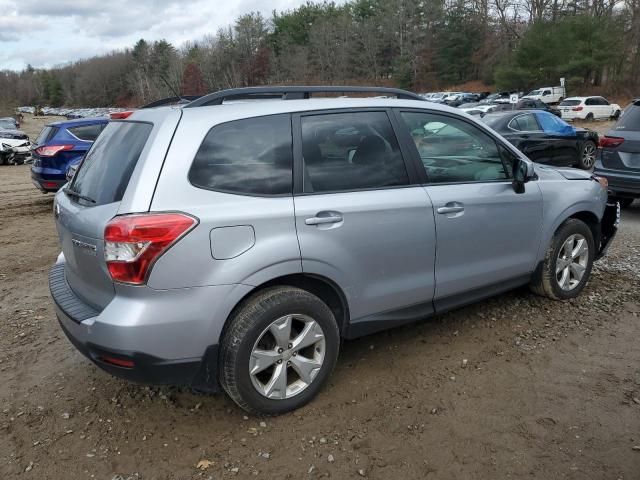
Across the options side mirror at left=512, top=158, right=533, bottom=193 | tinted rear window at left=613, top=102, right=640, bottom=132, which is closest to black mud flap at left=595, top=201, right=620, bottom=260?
side mirror at left=512, top=158, right=533, bottom=193

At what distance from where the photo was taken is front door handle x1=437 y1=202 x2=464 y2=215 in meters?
3.43

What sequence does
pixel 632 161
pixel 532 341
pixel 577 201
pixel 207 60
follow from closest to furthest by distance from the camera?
1. pixel 532 341
2. pixel 577 201
3. pixel 632 161
4. pixel 207 60

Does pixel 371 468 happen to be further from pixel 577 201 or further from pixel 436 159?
pixel 577 201

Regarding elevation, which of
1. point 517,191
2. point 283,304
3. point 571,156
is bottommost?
point 571,156

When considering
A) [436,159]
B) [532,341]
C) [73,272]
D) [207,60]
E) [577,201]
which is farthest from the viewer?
[207,60]

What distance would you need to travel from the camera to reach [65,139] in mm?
10086

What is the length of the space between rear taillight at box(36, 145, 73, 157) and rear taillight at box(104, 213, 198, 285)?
8358 millimetres

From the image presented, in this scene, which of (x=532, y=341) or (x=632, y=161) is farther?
(x=632, y=161)

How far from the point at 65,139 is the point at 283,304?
8837mm

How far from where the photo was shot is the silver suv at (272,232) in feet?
8.50

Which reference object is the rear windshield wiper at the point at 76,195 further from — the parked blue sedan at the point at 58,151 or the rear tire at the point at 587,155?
the rear tire at the point at 587,155

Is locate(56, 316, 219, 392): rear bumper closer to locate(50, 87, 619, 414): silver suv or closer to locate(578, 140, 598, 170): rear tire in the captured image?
locate(50, 87, 619, 414): silver suv

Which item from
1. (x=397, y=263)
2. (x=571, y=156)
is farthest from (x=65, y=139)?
(x=571, y=156)

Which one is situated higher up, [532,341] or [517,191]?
[517,191]
